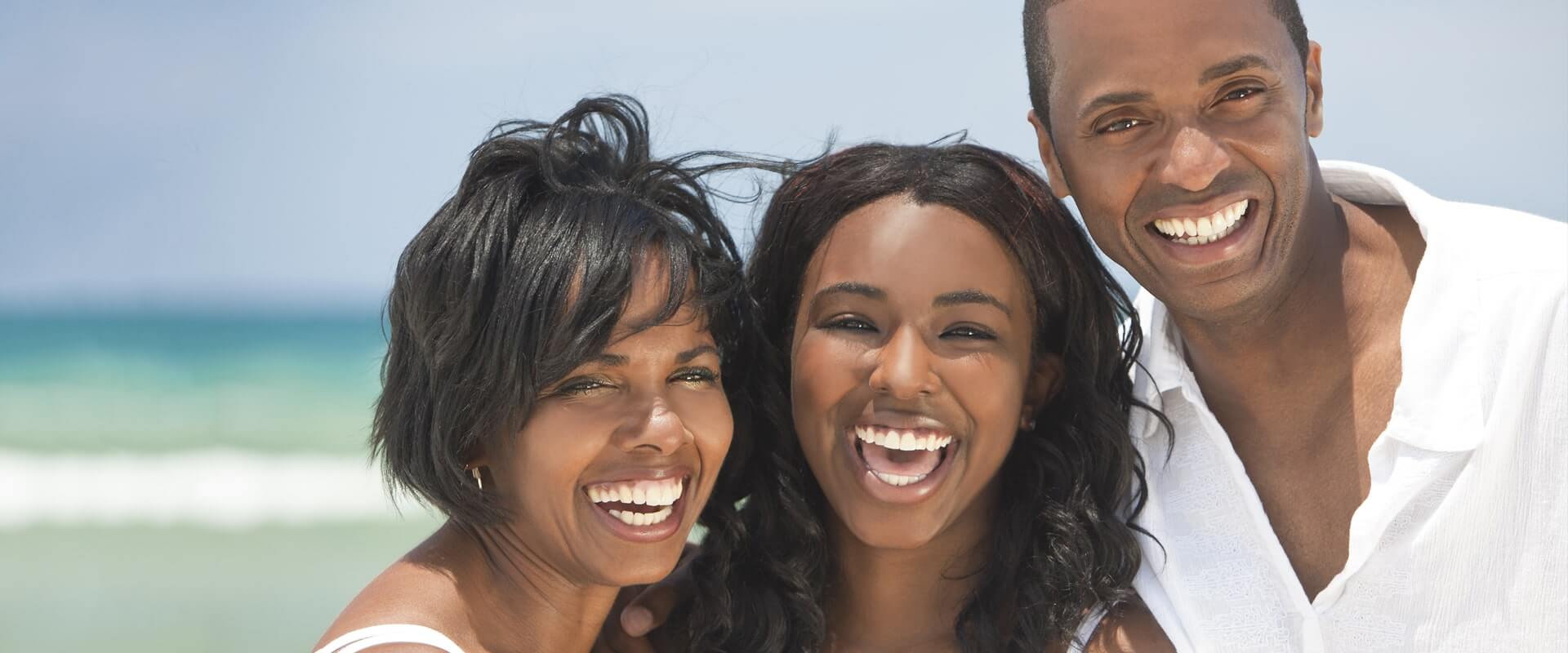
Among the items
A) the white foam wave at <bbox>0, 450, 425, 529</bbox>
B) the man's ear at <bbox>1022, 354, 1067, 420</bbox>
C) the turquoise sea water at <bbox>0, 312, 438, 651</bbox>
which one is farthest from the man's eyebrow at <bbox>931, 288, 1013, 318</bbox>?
the white foam wave at <bbox>0, 450, 425, 529</bbox>

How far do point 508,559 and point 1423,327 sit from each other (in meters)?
1.84

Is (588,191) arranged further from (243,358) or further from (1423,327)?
(243,358)

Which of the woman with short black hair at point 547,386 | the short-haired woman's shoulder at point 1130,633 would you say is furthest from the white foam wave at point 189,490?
the short-haired woman's shoulder at point 1130,633

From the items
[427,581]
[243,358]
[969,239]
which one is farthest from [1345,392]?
[243,358]

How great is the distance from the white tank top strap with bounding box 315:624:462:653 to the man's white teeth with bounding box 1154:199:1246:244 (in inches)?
63.6

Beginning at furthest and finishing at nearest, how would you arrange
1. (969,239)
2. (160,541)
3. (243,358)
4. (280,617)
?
(243,358), (160,541), (280,617), (969,239)

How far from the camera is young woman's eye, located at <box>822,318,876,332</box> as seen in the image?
125 inches

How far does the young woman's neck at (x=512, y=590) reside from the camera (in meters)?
3.02

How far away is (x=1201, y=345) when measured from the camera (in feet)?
10.6

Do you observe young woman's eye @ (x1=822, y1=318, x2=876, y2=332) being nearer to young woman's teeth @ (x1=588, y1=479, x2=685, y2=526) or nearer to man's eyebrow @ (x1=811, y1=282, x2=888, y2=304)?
man's eyebrow @ (x1=811, y1=282, x2=888, y2=304)

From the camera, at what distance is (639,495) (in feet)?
9.67

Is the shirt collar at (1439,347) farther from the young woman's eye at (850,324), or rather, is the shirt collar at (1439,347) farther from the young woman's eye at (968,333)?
the young woman's eye at (850,324)

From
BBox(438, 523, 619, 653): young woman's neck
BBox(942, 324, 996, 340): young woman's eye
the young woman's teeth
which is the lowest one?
BBox(438, 523, 619, 653): young woman's neck

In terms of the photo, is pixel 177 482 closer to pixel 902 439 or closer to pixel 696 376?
pixel 696 376
